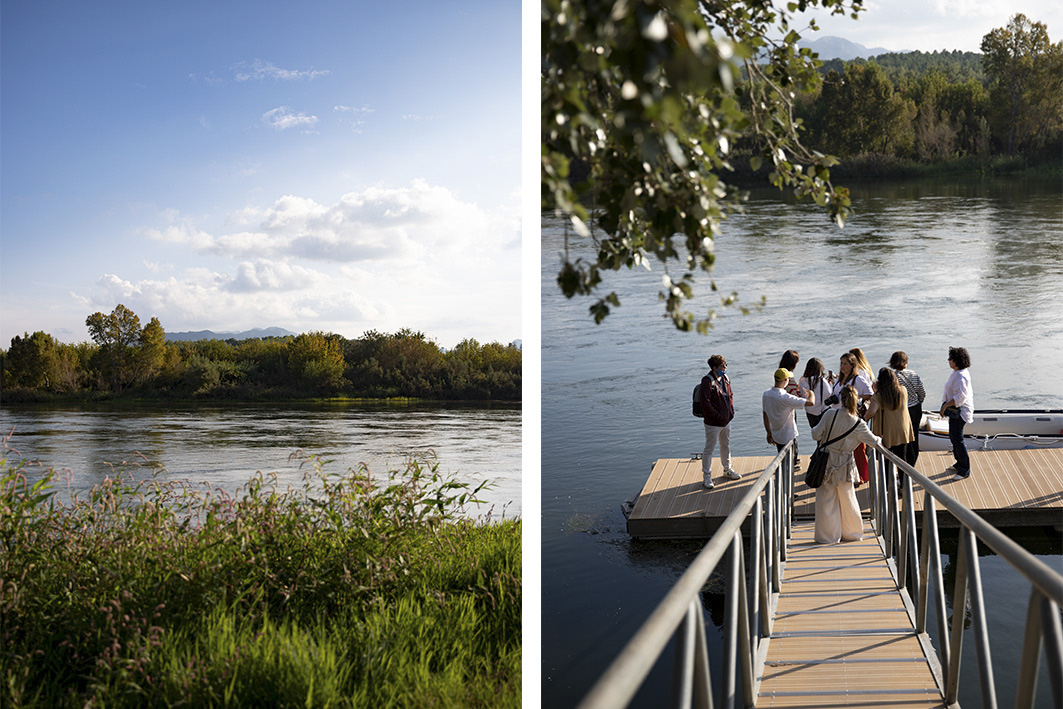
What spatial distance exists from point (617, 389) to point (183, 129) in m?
13.6

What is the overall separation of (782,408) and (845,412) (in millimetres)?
831

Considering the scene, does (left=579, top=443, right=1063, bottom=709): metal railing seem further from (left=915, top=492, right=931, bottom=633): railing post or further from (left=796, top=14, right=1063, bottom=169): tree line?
(left=796, top=14, right=1063, bottom=169): tree line

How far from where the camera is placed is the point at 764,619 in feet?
8.74

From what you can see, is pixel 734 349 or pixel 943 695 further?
pixel 734 349

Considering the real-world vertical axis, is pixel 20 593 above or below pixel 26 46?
below

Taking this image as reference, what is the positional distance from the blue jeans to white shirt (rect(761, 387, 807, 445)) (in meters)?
1.36

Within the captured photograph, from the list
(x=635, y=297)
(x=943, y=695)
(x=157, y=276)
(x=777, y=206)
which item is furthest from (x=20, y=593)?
(x=777, y=206)

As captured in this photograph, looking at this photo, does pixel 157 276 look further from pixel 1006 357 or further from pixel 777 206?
pixel 777 206

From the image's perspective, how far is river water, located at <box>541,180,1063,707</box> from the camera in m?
5.66

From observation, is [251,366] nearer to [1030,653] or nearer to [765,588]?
[765,588]

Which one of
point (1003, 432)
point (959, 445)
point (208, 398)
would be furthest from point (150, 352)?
point (1003, 432)

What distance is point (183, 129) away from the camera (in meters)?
2.46

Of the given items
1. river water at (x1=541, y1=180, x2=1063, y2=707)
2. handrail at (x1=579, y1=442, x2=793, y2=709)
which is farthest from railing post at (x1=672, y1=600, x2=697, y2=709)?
river water at (x1=541, y1=180, x2=1063, y2=707)

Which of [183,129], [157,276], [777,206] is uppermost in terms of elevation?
[777,206]
